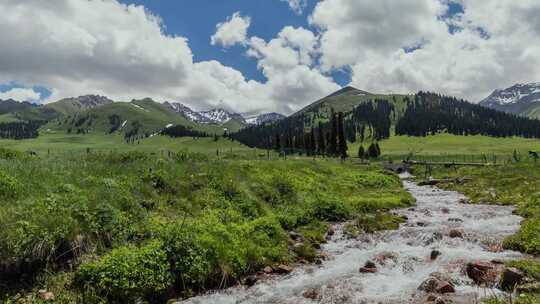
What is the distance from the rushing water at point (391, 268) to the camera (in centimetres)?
1323

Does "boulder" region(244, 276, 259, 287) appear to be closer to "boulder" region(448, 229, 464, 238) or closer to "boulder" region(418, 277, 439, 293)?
"boulder" region(418, 277, 439, 293)

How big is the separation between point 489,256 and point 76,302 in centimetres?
A: 1752

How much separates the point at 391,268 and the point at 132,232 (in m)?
11.7

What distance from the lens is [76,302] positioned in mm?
11547

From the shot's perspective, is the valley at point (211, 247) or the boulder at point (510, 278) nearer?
the valley at point (211, 247)

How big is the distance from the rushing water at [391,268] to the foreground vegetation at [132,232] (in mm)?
1280

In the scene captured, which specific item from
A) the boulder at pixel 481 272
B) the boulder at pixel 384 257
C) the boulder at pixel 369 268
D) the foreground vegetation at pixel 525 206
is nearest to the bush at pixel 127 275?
the boulder at pixel 369 268

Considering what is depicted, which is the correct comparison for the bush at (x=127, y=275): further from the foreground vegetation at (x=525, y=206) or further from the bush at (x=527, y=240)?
the bush at (x=527, y=240)

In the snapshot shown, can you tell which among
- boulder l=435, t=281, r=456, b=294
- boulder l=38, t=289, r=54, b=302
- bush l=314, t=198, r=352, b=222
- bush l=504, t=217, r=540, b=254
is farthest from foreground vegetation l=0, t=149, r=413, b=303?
bush l=504, t=217, r=540, b=254

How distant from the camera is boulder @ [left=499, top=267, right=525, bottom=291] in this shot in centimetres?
1260

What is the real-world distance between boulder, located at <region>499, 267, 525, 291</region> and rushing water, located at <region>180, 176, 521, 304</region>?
729 millimetres

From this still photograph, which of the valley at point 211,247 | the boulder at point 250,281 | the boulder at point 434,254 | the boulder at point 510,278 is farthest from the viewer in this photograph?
the boulder at point 434,254

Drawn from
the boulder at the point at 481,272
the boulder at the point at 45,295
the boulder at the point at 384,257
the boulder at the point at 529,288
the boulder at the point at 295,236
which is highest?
the boulder at the point at 45,295

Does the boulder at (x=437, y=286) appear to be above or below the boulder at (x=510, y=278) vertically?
below
